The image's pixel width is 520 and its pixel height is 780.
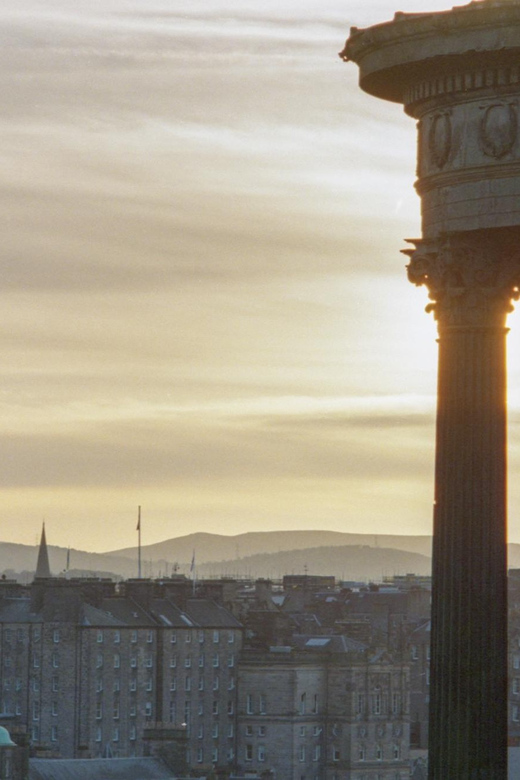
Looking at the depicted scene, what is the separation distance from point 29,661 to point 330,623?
26809mm

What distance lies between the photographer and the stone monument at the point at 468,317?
1659cm

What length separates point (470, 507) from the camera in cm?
1670

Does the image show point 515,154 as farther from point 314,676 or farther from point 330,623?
point 330,623

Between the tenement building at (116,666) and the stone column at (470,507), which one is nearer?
the stone column at (470,507)

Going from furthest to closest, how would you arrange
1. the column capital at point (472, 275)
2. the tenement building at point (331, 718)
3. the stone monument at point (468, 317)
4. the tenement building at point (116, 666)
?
the tenement building at point (331, 718) → the tenement building at point (116, 666) → the column capital at point (472, 275) → the stone monument at point (468, 317)

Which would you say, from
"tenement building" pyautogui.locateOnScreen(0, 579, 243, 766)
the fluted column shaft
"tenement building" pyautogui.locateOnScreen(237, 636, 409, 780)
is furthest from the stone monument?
"tenement building" pyautogui.locateOnScreen(237, 636, 409, 780)

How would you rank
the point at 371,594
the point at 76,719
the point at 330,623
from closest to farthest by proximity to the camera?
the point at 76,719, the point at 330,623, the point at 371,594

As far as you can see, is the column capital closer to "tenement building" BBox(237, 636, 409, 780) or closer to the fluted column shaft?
the fluted column shaft

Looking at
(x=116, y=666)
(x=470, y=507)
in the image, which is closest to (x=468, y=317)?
(x=470, y=507)

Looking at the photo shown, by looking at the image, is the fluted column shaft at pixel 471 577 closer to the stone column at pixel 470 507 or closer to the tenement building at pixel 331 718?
the stone column at pixel 470 507

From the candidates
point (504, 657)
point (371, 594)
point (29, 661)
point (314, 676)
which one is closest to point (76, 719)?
point (29, 661)

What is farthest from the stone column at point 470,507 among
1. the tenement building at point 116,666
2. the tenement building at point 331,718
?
A: the tenement building at point 331,718

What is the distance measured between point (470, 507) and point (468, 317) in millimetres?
1364

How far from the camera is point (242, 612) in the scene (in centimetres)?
13888
